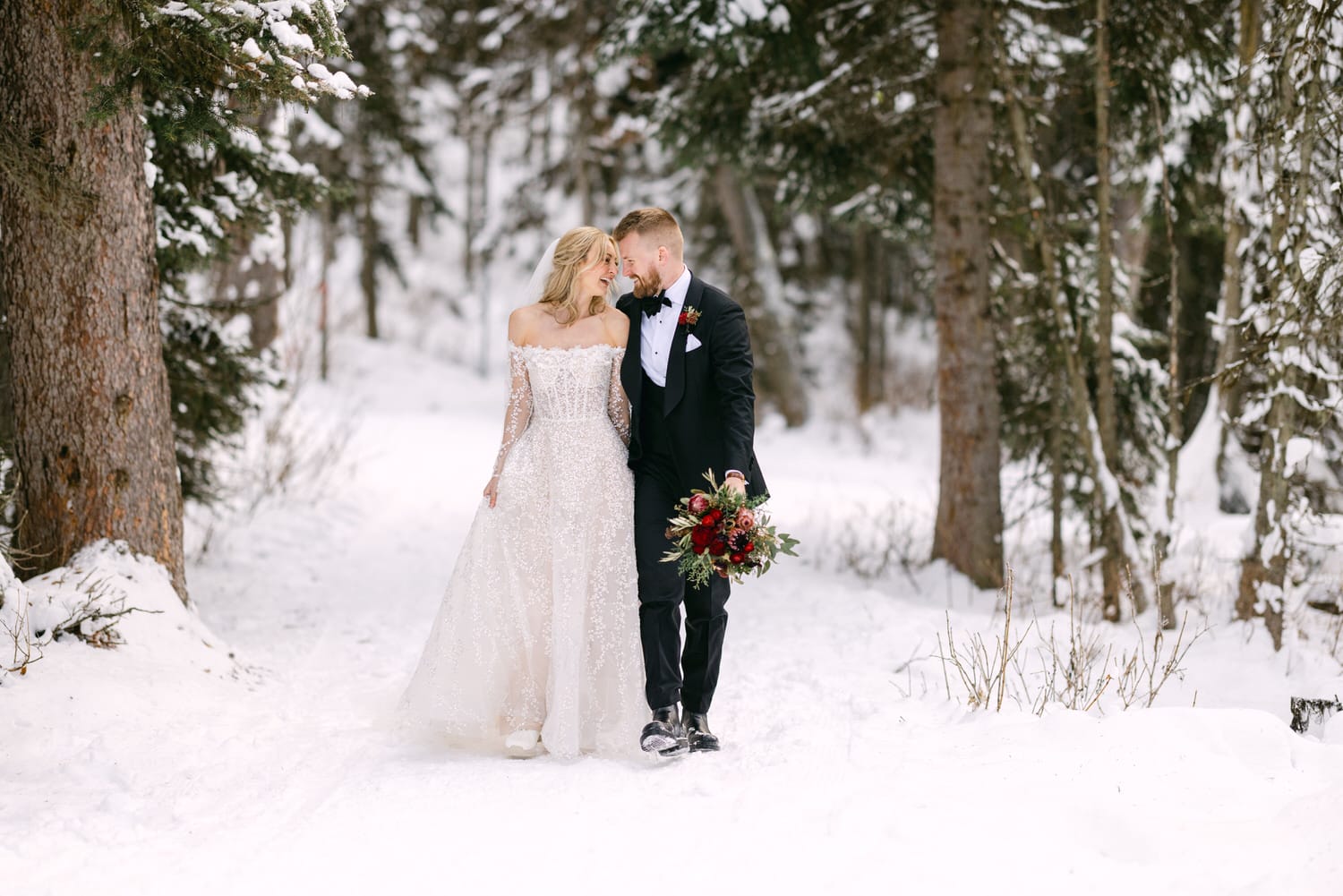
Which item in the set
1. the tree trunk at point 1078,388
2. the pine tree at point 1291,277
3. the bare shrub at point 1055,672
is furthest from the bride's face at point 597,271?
the tree trunk at point 1078,388

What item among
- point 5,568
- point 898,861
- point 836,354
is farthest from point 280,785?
point 836,354

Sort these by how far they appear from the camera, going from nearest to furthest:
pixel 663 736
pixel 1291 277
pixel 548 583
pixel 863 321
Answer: pixel 663 736, pixel 548 583, pixel 1291 277, pixel 863 321

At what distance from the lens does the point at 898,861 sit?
3.35 metres

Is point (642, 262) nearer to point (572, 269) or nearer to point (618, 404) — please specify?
point (572, 269)

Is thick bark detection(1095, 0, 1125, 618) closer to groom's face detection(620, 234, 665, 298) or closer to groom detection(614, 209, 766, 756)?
groom detection(614, 209, 766, 756)

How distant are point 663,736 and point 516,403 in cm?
162

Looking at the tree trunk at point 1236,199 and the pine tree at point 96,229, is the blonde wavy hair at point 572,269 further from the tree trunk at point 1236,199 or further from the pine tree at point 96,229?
the tree trunk at point 1236,199

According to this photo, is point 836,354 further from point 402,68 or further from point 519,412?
point 519,412

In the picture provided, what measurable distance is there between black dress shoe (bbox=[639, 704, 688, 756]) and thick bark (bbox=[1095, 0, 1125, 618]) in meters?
3.97

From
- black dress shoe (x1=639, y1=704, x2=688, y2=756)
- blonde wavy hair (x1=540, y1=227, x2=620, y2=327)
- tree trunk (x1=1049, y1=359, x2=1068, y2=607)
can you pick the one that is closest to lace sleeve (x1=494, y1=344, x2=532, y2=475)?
blonde wavy hair (x1=540, y1=227, x2=620, y2=327)

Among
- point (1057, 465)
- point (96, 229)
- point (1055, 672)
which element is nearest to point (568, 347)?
point (96, 229)

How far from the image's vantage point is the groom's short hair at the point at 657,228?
15.4ft

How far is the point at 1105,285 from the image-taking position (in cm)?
761

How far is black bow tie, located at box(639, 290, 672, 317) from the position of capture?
4713mm
